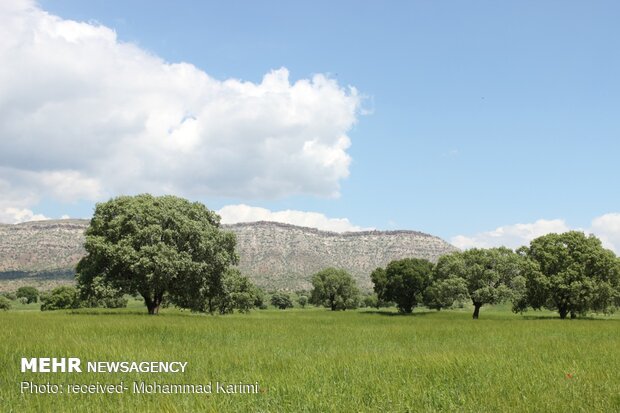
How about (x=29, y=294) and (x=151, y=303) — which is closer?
(x=151, y=303)

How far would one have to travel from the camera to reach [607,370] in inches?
486

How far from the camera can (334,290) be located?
339ft

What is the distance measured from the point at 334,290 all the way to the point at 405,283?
69.3 ft

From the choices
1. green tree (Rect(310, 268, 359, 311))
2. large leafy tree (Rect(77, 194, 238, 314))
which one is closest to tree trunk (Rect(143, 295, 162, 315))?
large leafy tree (Rect(77, 194, 238, 314))

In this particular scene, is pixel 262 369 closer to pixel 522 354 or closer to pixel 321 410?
pixel 321 410

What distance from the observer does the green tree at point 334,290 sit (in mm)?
103500

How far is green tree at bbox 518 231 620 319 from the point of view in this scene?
58406 millimetres

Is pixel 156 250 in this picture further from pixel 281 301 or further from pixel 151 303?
pixel 281 301

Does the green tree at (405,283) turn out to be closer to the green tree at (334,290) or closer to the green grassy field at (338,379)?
the green tree at (334,290)

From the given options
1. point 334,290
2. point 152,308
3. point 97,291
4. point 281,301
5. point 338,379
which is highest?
point 97,291

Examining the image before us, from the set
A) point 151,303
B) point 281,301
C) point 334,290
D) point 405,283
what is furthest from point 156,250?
point 281,301

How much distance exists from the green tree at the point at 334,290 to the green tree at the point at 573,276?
46.2 m

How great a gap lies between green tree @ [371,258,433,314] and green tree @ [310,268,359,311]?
1586 cm

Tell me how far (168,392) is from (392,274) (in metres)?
80.4
